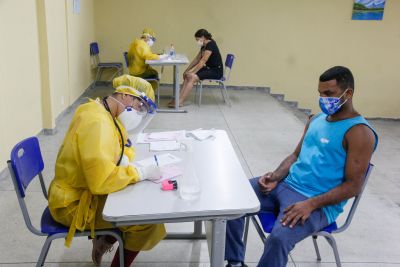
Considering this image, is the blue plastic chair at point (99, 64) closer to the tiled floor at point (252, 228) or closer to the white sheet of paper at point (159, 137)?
the tiled floor at point (252, 228)

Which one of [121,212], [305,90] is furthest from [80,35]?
[121,212]

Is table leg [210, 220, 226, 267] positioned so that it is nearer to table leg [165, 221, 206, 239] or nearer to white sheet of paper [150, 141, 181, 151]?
white sheet of paper [150, 141, 181, 151]

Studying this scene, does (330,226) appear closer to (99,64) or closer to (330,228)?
(330,228)

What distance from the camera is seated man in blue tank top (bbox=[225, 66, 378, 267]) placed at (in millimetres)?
1892

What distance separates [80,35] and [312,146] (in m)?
4.74

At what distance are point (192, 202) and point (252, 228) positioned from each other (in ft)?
4.09

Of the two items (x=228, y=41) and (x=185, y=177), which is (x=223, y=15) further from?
(x=185, y=177)

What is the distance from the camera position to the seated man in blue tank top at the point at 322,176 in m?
1.89

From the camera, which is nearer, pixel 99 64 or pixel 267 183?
pixel 267 183

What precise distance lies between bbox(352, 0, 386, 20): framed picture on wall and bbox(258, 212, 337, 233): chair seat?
5.96 meters

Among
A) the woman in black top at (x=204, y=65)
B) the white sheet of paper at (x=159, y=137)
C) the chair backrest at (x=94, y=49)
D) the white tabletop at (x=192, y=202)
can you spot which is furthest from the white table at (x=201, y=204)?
the chair backrest at (x=94, y=49)

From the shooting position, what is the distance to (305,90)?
7.43m

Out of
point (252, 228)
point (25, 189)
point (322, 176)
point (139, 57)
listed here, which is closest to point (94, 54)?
point (139, 57)

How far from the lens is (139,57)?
5.66 m
